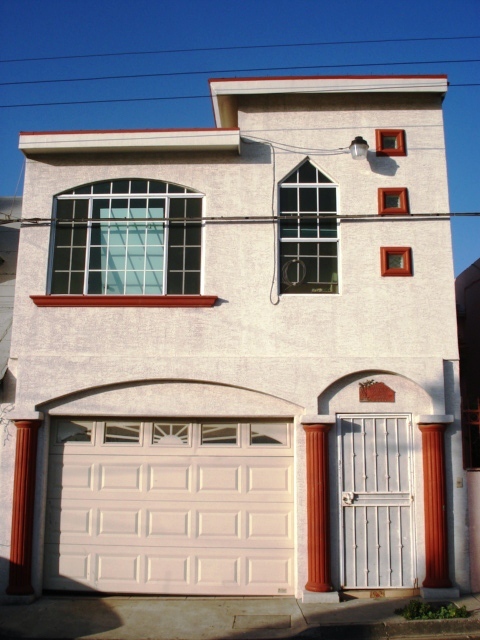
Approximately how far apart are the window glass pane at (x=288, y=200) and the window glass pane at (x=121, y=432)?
3917 mm

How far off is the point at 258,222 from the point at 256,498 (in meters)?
3.99

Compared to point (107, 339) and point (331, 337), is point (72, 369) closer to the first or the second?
point (107, 339)

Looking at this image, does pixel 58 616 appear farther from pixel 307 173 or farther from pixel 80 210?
pixel 307 173

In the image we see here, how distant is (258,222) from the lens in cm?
1014

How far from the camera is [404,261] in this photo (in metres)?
10.0

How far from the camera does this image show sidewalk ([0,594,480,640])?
805 centimetres

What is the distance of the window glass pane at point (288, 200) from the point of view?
10.4 metres

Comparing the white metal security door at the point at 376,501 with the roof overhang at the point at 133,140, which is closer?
the white metal security door at the point at 376,501

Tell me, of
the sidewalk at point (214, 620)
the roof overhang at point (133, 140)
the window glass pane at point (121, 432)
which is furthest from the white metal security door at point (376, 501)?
the roof overhang at point (133, 140)

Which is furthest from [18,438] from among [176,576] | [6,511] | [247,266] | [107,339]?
Result: [247,266]

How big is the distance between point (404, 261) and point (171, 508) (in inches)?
192

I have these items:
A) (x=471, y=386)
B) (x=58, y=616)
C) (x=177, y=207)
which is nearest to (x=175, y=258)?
(x=177, y=207)

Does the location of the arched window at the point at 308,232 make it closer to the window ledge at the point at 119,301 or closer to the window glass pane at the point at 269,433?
the window ledge at the point at 119,301

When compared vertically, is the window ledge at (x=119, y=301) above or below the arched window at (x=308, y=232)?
below
